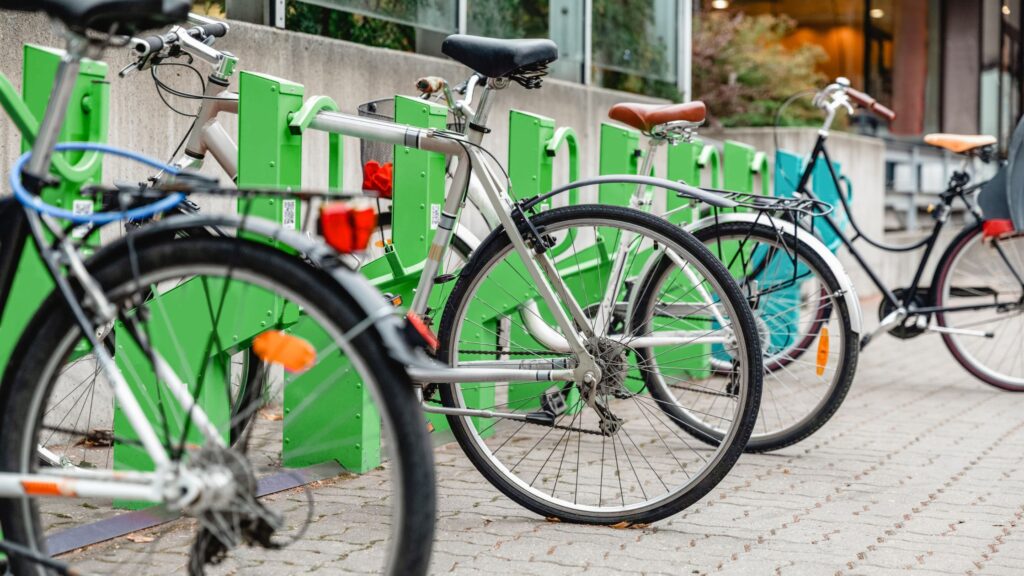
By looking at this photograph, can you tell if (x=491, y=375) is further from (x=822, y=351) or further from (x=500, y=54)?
(x=822, y=351)

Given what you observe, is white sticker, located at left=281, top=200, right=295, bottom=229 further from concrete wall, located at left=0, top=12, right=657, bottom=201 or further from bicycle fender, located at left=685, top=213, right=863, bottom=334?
bicycle fender, located at left=685, top=213, right=863, bottom=334

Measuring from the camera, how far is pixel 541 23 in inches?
326

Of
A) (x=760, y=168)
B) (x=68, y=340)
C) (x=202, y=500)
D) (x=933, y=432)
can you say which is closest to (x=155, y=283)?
(x=68, y=340)

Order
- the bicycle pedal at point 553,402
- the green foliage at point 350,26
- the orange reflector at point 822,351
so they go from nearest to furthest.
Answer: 1. the bicycle pedal at point 553,402
2. the orange reflector at point 822,351
3. the green foliage at point 350,26

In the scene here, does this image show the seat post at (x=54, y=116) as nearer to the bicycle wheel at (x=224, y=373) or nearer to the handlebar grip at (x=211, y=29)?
the bicycle wheel at (x=224, y=373)

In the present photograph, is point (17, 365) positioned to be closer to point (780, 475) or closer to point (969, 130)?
point (780, 475)

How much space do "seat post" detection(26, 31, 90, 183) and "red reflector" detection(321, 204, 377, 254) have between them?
2.02 ft

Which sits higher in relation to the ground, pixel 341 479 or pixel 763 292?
pixel 763 292

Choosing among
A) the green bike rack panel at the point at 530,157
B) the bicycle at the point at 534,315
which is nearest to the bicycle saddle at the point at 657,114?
the green bike rack panel at the point at 530,157

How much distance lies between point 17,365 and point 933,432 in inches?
166

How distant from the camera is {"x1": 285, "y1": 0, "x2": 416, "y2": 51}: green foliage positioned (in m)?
6.05

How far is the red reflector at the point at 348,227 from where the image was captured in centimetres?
219

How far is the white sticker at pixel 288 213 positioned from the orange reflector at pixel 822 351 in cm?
207

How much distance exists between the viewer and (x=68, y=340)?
2.35 m
